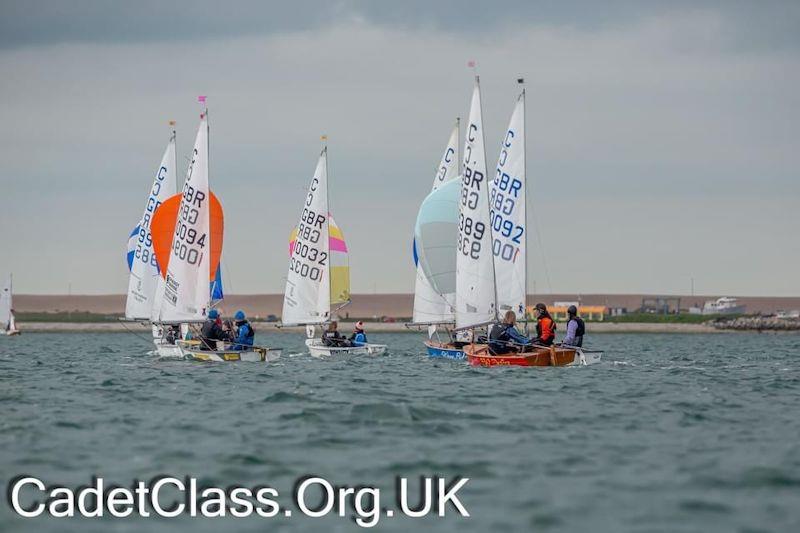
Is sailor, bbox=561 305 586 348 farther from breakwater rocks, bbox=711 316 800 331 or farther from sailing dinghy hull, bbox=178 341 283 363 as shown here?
breakwater rocks, bbox=711 316 800 331

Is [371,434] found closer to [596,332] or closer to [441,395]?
[441,395]

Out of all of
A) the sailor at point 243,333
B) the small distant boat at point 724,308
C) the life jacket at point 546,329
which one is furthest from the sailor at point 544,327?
the small distant boat at point 724,308

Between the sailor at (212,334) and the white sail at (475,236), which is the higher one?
the white sail at (475,236)

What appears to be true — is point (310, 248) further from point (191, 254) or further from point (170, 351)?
point (170, 351)

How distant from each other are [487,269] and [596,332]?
79.1 metres

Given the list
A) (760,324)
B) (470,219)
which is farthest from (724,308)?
(470,219)

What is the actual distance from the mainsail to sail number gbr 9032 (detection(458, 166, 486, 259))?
9.25m

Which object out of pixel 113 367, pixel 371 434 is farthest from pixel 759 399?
pixel 113 367

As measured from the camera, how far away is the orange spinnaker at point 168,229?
44.4 metres

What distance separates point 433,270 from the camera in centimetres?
4634

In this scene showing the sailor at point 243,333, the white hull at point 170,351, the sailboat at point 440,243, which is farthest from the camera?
the sailboat at point 440,243

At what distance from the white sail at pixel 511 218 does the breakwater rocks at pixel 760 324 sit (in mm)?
77444

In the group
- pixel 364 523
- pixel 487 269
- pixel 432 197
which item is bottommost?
pixel 364 523

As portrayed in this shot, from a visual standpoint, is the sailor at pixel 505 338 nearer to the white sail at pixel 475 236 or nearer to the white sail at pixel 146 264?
the white sail at pixel 475 236
